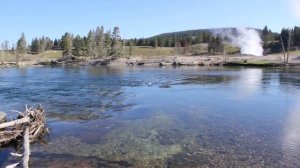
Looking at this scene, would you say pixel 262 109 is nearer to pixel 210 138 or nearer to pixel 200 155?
pixel 210 138

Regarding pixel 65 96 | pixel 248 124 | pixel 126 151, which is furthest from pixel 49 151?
pixel 65 96

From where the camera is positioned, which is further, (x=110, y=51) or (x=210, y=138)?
(x=110, y=51)

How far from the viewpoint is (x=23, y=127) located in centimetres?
2336

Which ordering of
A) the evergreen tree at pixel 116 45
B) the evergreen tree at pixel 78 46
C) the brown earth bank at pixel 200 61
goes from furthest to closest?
the evergreen tree at pixel 78 46 < the evergreen tree at pixel 116 45 < the brown earth bank at pixel 200 61

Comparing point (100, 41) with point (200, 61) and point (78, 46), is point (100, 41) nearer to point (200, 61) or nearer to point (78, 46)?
point (78, 46)

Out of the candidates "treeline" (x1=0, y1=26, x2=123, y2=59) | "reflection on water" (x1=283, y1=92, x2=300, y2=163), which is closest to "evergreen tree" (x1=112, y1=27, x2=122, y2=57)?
"treeline" (x1=0, y1=26, x2=123, y2=59)

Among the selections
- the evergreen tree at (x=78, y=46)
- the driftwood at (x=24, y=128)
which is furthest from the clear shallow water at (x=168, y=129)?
the evergreen tree at (x=78, y=46)

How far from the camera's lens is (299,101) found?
139 ft

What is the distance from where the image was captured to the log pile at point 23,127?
74.4ft

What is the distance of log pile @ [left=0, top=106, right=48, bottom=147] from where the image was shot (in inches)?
892

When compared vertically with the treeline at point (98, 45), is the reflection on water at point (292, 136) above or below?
below

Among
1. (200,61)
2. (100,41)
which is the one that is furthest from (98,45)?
(200,61)

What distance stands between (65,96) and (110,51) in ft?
425

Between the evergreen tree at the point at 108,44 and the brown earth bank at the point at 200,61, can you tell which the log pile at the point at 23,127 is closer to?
the brown earth bank at the point at 200,61
